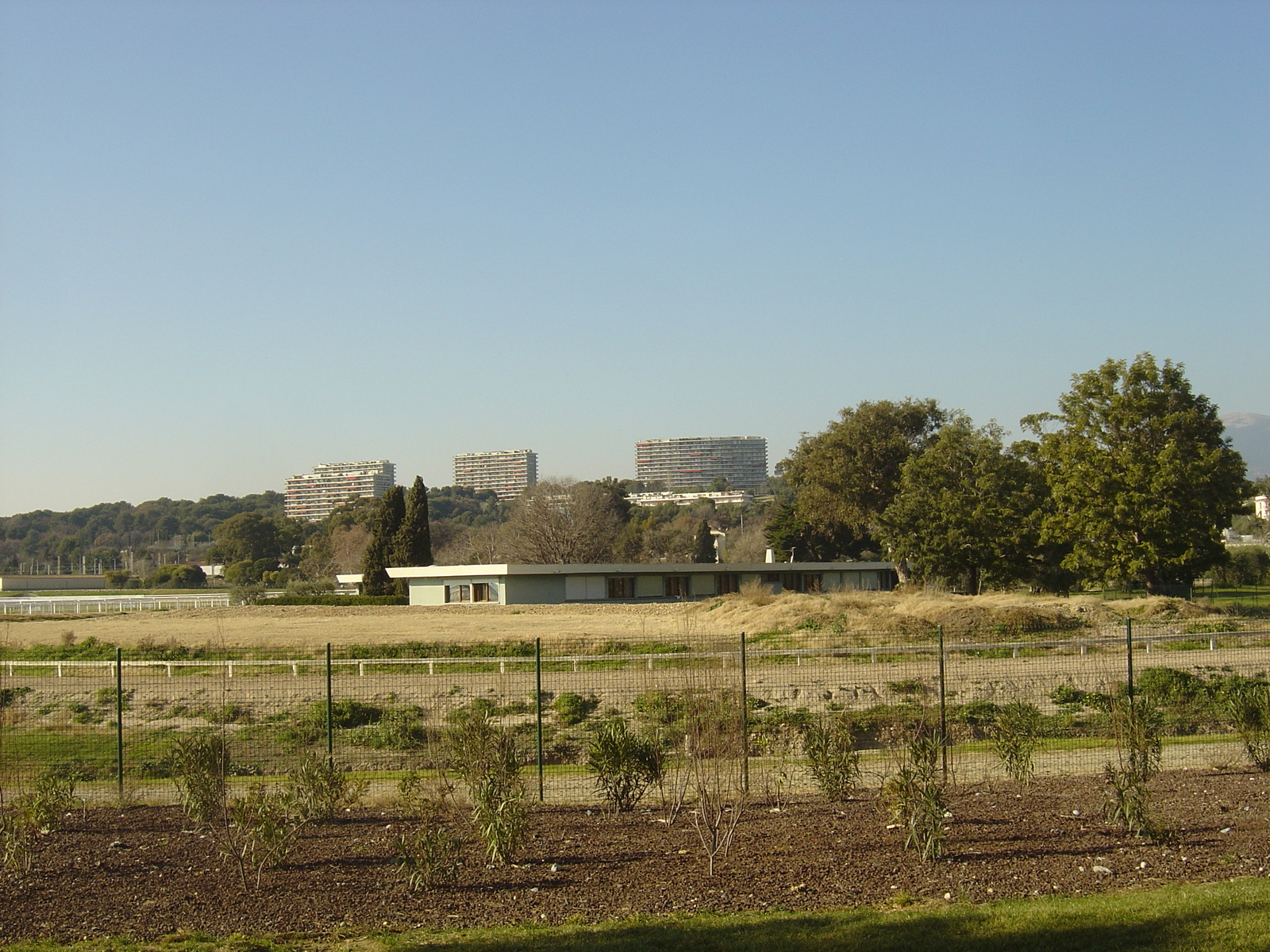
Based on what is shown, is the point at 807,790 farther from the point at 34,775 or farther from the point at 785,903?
the point at 34,775

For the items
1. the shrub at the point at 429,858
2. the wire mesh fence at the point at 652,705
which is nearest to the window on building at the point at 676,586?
the wire mesh fence at the point at 652,705

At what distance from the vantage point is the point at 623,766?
10.9 meters

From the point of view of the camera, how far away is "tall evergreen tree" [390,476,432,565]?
73500 millimetres

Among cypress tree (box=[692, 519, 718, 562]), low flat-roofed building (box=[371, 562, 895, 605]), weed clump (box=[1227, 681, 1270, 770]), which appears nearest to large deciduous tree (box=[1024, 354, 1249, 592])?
low flat-roofed building (box=[371, 562, 895, 605])

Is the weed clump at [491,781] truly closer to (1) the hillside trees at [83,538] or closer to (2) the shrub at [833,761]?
(2) the shrub at [833,761]

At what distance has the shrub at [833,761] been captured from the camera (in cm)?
1121

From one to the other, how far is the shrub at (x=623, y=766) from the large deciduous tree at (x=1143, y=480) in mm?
35681

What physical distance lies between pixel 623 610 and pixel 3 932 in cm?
4468

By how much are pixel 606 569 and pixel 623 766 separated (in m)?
50.0

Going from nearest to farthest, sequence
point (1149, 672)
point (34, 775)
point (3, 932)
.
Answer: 1. point (3, 932)
2. point (34, 775)
3. point (1149, 672)

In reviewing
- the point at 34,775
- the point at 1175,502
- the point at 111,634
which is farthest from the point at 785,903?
the point at 111,634

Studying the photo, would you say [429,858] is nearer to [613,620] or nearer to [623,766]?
[623,766]

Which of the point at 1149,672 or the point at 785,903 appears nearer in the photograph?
the point at 785,903

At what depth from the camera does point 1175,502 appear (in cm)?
4072
